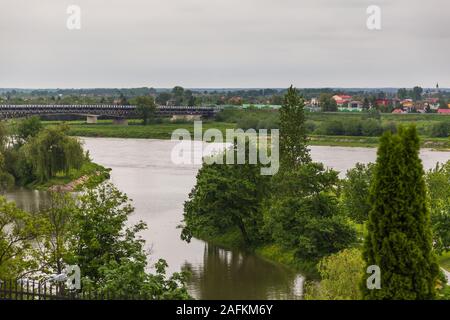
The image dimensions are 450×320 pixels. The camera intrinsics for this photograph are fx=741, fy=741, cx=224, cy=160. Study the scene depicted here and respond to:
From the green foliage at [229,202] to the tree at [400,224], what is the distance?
16.0 meters

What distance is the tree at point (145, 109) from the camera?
351 feet

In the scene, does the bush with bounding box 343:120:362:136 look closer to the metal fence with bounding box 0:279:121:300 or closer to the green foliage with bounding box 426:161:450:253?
the green foliage with bounding box 426:161:450:253

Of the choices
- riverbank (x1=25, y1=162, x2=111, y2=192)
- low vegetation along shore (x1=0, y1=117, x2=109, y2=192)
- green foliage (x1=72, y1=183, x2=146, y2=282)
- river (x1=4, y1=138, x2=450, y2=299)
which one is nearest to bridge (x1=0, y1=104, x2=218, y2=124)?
river (x1=4, y1=138, x2=450, y2=299)

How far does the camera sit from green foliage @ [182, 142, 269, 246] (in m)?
29.6

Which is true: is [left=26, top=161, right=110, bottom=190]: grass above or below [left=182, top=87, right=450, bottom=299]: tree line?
Result: below

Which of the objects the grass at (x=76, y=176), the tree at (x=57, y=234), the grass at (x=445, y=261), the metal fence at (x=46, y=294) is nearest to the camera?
the metal fence at (x=46, y=294)

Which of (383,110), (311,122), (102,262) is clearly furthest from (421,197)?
(383,110)

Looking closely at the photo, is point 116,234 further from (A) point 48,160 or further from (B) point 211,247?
(A) point 48,160

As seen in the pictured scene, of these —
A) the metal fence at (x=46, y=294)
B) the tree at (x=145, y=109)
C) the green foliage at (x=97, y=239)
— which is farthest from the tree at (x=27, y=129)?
the tree at (x=145, y=109)

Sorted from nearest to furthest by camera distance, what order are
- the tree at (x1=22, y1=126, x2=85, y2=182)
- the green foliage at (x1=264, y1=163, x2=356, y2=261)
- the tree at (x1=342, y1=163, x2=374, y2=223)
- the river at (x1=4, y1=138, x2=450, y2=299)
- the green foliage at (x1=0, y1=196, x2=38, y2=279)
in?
the green foliage at (x1=0, y1=196, x2=38, y2=279) < the river at (x1=4, y1=138, x2=450, y2=299) < the green foliage at (x1=264, y1=163, x2=356, y2=261) < the tree at (x1=342, y1=163, x2=374, y2=223) < the tree at (x1=22, y1=126, x2=85, y2=182)

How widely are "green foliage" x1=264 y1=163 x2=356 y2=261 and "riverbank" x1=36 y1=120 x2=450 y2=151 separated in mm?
51848

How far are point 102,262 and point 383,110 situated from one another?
12737 centimetres

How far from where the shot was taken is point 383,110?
5512 inches

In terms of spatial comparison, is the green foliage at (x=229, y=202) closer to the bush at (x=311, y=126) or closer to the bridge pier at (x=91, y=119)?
the bush at (x=311, y=126)
